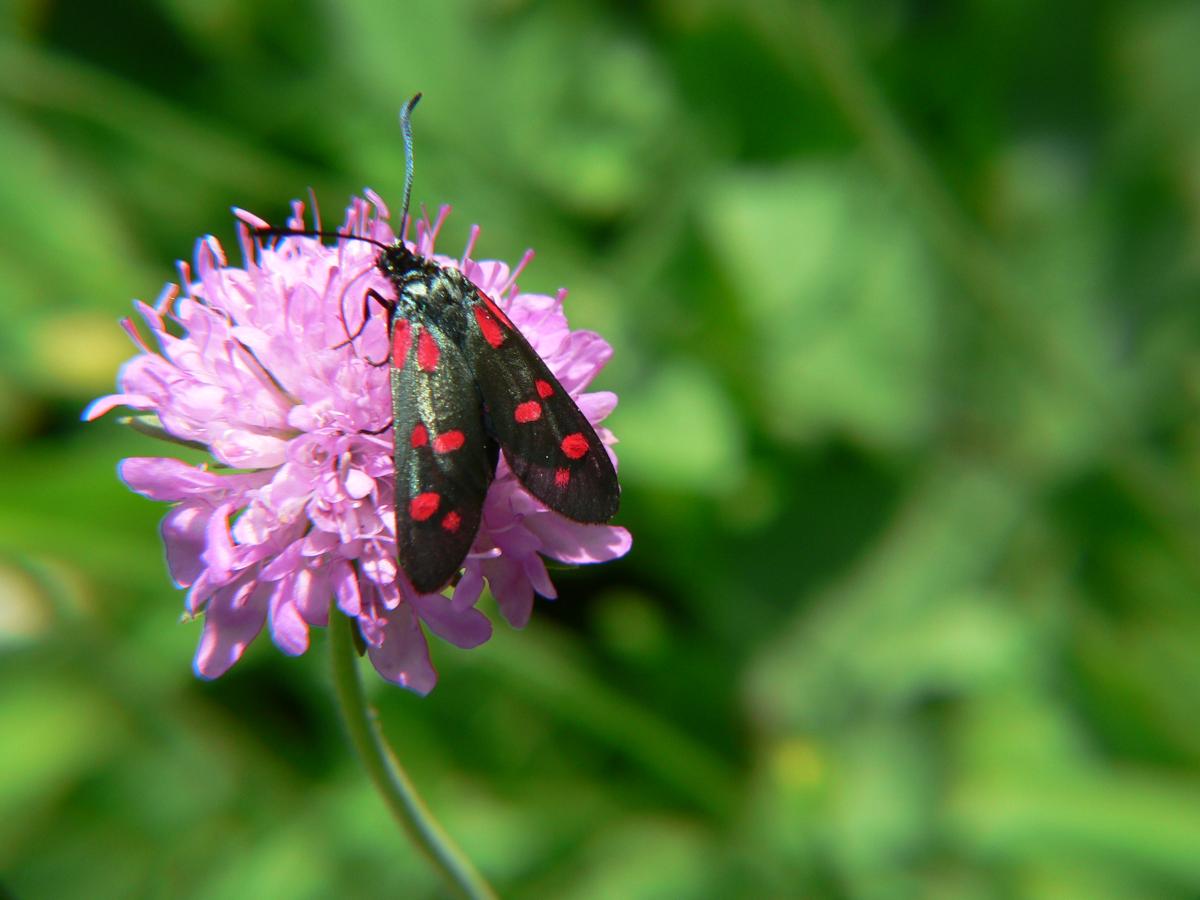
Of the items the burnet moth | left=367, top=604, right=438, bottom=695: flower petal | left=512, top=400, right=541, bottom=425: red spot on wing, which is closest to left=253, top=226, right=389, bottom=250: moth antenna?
the burnet moth

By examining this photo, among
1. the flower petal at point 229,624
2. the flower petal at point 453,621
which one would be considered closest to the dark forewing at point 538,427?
the flower petal at point 453,621

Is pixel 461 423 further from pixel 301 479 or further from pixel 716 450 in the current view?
pixel 716 450

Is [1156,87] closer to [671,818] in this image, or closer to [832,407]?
[832,407]

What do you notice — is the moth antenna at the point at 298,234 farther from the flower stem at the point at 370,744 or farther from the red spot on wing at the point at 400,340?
the flower stem at the point at 370,744

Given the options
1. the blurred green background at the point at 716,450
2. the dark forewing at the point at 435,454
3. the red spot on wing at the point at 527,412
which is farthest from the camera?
the blurred green background at the point at 716,450

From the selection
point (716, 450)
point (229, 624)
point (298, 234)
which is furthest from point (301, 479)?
point (716, 450)
